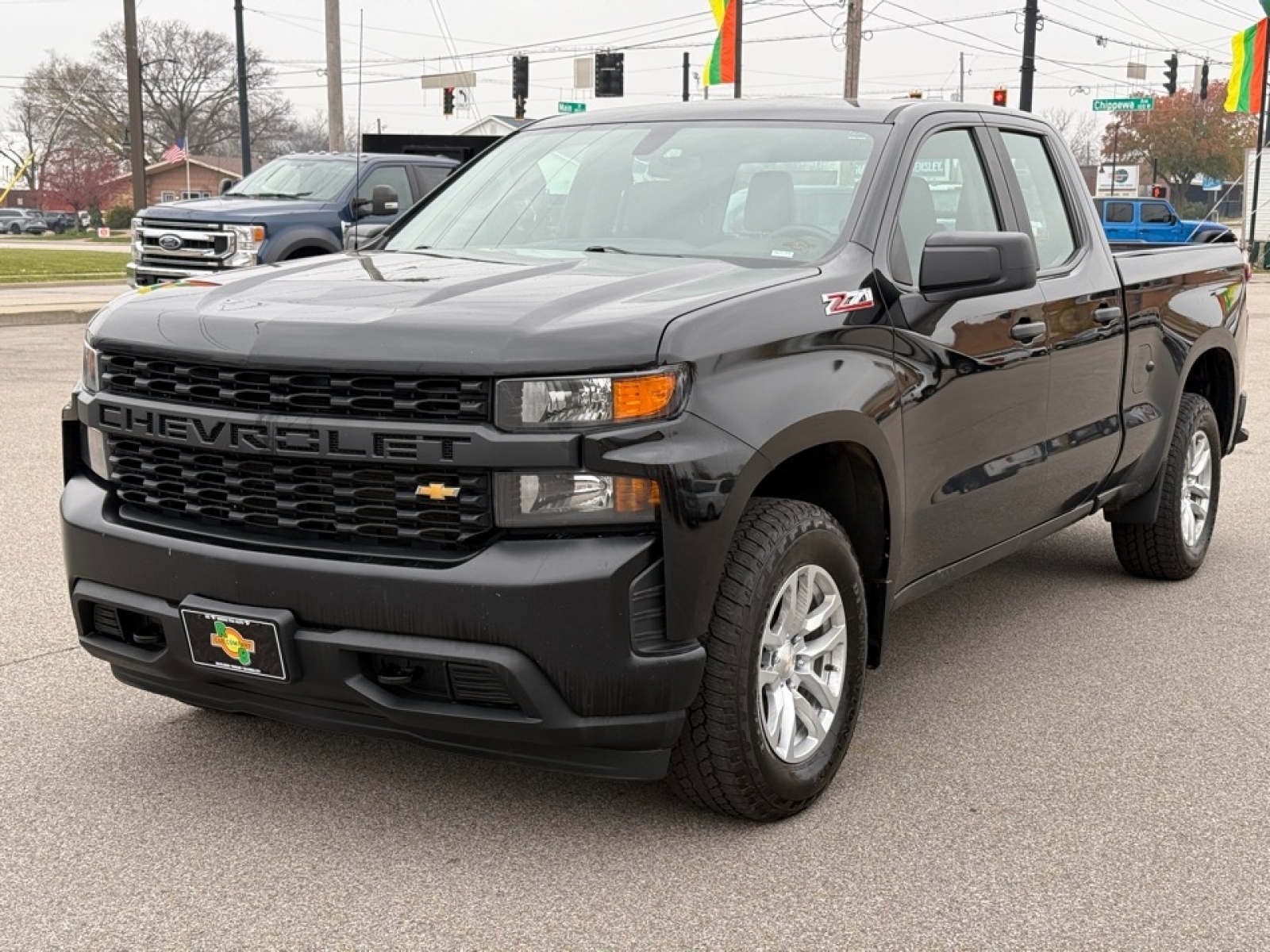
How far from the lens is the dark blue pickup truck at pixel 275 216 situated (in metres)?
15.0

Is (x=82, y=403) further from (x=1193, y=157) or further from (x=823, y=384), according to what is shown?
(x=1193, y=157)

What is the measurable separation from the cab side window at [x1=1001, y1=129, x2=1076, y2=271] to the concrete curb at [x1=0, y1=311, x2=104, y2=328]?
13.1 metres

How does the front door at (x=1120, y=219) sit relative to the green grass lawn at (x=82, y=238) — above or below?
above

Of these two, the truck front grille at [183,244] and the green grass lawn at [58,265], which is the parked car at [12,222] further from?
the truck front grille at [183,244]

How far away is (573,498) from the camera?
3.30 meters

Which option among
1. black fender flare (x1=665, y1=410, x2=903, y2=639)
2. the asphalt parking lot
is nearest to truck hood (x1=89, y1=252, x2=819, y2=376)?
black fender flare (x1=665, y1=410, x2=903, y2=639)

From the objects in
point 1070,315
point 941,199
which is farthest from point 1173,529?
point 941,199

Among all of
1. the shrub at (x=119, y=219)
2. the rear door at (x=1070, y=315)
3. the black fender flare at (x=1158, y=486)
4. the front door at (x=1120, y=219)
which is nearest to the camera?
the rear door at (x=1070, y=315)

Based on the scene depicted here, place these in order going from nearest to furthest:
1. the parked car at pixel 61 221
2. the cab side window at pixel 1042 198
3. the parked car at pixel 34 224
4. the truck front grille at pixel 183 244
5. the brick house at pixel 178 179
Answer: the cab side window at pixel 1042 198, the truck front grille at pixel 183 244, the parked car at pixel 34 224, the parked car at pixel 61 221, the brick house at pixel 178 179

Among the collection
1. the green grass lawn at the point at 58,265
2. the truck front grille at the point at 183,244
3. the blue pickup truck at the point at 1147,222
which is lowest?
the green grass lawn at the point at 58,265

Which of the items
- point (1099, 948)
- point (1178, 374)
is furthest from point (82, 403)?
point (1178, 374)

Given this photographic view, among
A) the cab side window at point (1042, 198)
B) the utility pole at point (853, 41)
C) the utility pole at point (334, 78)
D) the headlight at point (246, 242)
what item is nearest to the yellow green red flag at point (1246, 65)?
the utility pole at point (853, 41)

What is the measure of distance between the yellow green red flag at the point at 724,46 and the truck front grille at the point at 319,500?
1181 inches

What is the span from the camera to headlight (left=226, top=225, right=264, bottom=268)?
14.9 meters
